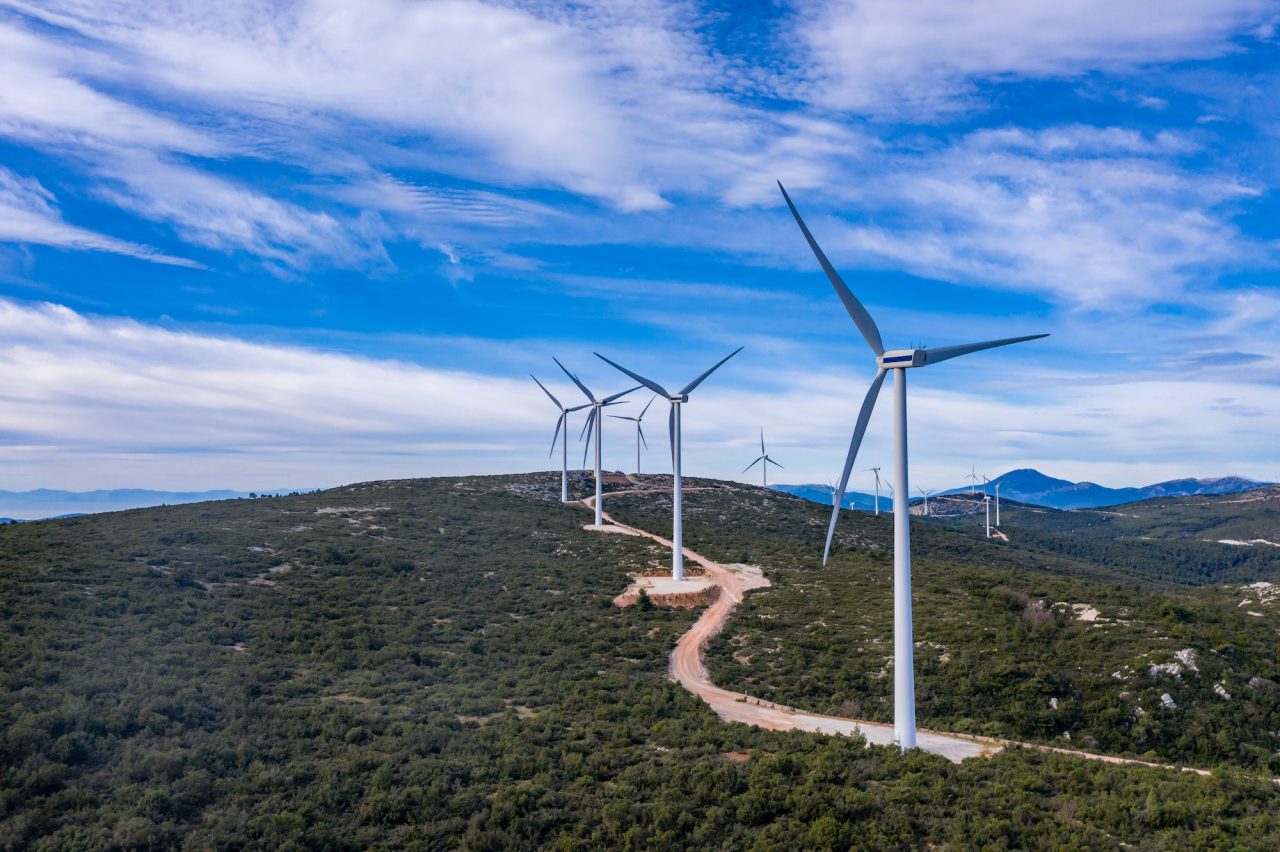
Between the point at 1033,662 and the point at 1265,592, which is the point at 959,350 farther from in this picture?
the point at 1265,592

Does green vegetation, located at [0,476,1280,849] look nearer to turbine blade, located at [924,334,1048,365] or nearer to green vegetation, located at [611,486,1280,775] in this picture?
green vegetation, located at [611,486,1280,775]

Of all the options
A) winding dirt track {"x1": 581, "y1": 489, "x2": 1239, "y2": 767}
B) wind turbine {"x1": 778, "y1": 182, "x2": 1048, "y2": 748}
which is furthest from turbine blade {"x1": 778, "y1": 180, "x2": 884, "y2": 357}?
winding dirt track {"x1": 581, "y1": 489, "x2": 1239, "y2": 767}

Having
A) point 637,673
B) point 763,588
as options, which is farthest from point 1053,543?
point 637,673

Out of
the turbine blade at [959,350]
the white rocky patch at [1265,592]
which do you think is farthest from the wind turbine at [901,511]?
the white rocky patch at [1265,592]

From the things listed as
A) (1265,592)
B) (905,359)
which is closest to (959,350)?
(905,359)

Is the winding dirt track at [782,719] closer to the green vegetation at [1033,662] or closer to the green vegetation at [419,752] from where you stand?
the green vegetation at [1033,662]

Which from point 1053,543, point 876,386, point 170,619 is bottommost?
point 1053,543

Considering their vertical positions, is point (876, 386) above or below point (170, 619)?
above

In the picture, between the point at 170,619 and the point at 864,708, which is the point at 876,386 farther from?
the point at 170,619
